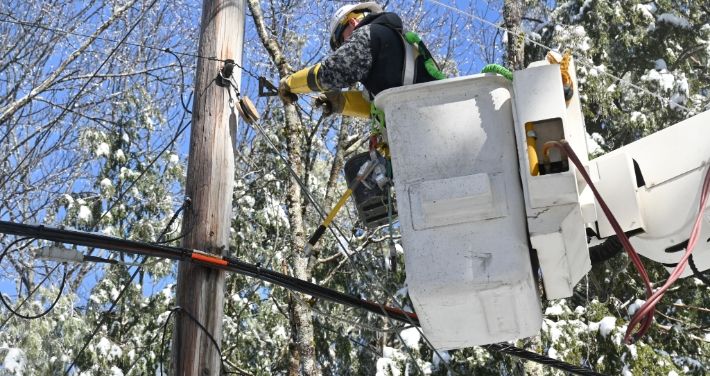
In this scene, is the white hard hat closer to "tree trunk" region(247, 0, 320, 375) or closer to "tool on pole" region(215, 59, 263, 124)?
"tool on pole" region(215, 59, 263, 124)

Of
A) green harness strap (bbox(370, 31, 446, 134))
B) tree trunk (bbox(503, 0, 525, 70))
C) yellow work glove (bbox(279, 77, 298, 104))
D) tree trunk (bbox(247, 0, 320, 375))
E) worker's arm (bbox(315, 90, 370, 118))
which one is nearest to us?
green harness strap (bbox(370, 31, 446, 134))

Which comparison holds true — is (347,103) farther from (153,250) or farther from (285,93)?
(153,250)

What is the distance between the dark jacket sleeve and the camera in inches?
186

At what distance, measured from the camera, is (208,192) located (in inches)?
191

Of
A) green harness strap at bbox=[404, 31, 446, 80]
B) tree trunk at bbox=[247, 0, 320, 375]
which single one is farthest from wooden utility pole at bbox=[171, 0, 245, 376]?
tree trunk at bbox=[247, 0, 320, 375]

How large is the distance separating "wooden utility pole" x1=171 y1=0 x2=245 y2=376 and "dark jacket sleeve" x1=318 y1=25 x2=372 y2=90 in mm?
618

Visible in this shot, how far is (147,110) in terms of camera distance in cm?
1393

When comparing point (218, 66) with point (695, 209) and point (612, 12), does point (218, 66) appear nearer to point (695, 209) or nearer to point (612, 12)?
point (695, 209)

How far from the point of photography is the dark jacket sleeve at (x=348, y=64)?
4730 millimetres

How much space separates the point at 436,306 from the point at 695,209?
3.58 ft

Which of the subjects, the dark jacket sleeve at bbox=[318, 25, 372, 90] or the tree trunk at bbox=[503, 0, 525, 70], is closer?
the dark jacket sleeve at bbox=[318, 25, 372, 90]

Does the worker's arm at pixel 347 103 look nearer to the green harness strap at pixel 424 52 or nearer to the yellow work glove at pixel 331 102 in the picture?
the yellow work glove at pixel 331 102

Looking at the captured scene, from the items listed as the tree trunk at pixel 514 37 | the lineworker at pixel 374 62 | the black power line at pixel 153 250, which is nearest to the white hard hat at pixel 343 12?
the lineworker at pixel 374 62

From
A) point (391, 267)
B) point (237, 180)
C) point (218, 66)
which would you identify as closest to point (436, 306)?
point (218, 66)
